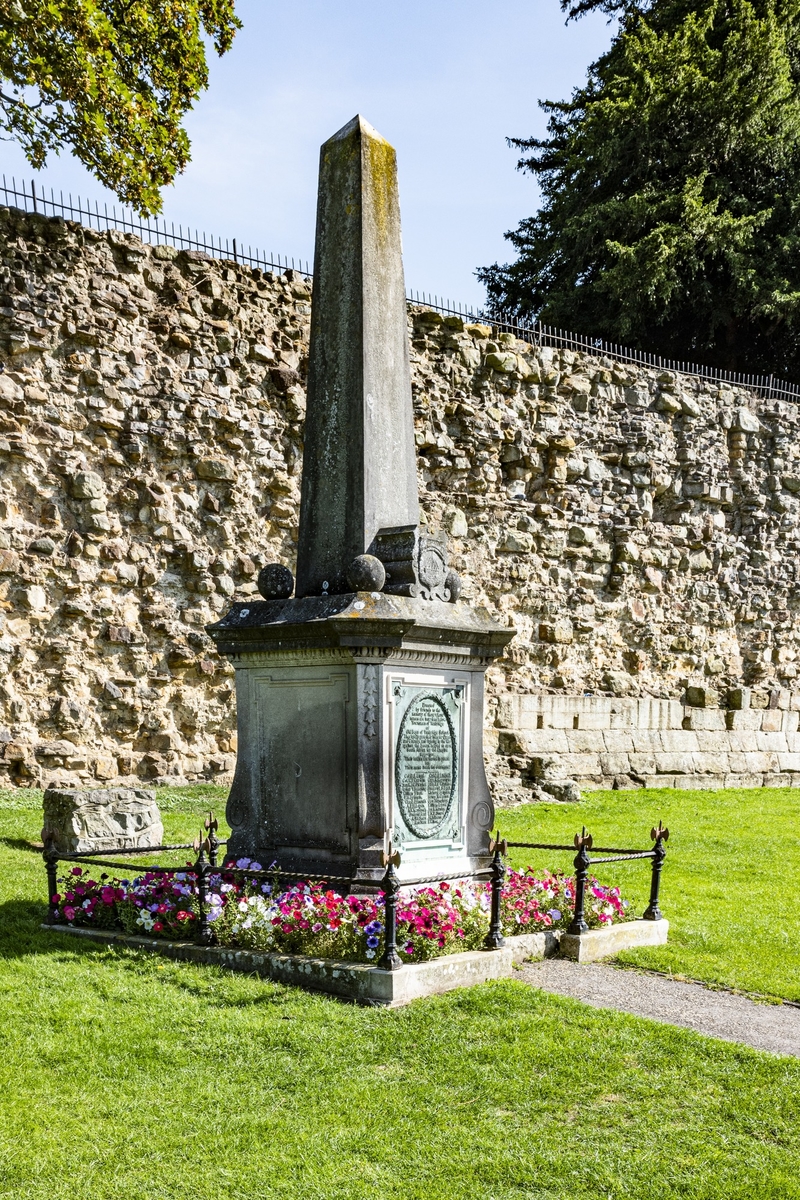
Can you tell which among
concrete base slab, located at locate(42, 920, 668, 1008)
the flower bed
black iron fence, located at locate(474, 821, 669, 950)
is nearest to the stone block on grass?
the flower bed

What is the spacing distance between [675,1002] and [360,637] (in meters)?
2.55

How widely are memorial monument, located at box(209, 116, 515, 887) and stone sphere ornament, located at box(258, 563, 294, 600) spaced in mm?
10

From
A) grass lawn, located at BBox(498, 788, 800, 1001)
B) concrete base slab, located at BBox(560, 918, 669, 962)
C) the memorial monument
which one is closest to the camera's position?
the memorial monument

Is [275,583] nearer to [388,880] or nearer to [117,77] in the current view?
[388,880]

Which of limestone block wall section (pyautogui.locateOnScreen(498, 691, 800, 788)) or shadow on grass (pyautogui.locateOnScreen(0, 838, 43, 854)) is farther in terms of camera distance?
limestone block wall section (pyautogui.locateOnScreen(498, 691, 800, 788))

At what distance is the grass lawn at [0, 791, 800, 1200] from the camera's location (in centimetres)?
363

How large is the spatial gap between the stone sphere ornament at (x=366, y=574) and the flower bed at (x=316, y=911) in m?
1.66

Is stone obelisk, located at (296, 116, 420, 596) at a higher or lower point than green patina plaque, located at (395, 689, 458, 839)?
higher

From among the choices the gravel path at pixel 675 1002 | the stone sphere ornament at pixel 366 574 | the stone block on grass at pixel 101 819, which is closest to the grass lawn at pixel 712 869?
the gravel path at pixel 675 1002

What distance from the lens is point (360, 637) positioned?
6.17 metres

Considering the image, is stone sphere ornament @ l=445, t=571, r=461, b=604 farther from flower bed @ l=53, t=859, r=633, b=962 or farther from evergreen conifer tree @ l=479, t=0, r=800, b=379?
evergreen conifer tree @ l=479, t=0, r=800, b=379

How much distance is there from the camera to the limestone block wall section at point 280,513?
12.6m

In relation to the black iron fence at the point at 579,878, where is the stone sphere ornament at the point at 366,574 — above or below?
above

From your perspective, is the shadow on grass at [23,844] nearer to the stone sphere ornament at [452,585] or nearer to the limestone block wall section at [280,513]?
the limestone block wall section at [280,513]
